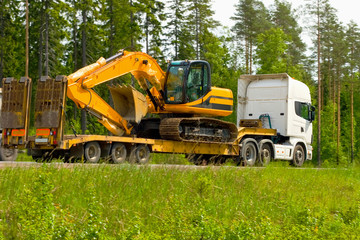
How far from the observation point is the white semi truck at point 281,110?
892 inches

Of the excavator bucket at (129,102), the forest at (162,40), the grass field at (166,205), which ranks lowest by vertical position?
the grass field at (166,205)

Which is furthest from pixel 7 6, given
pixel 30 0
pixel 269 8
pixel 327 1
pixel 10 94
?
pixel 269 8

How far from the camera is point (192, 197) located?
9.59 meters

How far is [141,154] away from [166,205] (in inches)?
367

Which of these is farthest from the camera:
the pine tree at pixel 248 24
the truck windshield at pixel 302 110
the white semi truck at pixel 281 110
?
the pine tree at pixel 248 24

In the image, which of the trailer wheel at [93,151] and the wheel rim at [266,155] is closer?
the trailer wheel at [93,151]

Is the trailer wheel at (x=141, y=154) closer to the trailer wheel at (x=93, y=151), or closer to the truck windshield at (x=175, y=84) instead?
the trailer wheel at (x=93, y=151)

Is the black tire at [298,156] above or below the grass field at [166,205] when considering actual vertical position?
above

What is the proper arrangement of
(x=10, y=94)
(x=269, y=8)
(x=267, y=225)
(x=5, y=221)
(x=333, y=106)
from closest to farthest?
(x=5, y=221) → (x=267, y=225) → (x=10, y=94) → (x=333, y=106) → (x=269, y=8)

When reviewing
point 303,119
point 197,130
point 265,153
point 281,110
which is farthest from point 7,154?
point 303,119

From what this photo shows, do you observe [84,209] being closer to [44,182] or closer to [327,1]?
[44,182]

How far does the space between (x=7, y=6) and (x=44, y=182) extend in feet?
127

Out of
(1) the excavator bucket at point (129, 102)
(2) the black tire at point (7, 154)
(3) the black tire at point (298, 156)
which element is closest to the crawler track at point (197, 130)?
(1) the excavator bucket at point (129, 102)

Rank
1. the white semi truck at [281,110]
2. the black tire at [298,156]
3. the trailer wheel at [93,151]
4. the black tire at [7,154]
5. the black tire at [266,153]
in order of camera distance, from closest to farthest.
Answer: the trailer wheel at [93,151] → the black tire at [7,154] → the black tire at [266,153] → the white semi truck at [281,110] → the black tire at [298,156]
